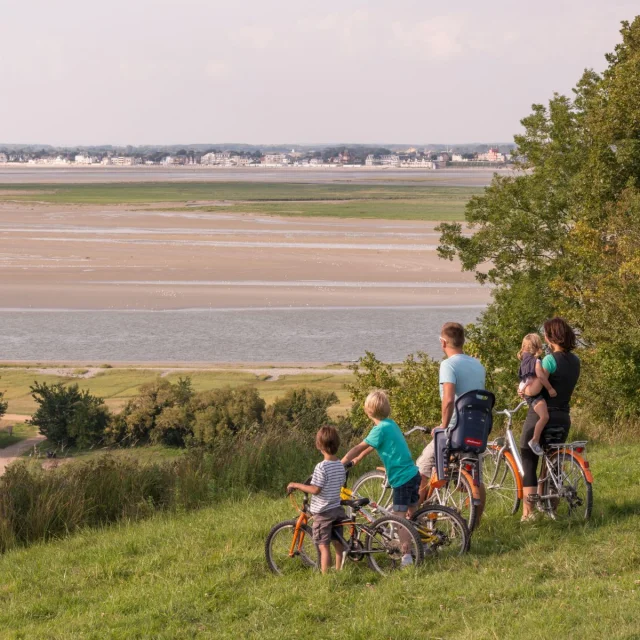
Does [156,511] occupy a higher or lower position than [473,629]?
lower

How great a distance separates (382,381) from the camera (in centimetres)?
2092

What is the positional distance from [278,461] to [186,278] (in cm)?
4040

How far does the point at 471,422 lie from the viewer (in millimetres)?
7891

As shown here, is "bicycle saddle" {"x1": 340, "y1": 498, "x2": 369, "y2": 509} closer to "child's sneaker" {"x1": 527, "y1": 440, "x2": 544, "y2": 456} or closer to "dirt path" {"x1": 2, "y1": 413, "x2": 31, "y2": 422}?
"child's sneaker" {"x1": 527, "y1": 440, "x2": 544, "y2": 456}

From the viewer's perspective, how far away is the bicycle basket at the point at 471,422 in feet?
25.7

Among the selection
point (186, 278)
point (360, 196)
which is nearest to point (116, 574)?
point (186, 278)

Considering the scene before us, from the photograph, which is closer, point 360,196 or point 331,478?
point 331,478

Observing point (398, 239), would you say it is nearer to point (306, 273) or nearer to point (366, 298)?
point (306, 273)

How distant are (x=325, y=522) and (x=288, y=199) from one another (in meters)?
114

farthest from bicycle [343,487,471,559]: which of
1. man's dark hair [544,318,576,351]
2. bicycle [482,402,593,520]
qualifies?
man's dark hair [544,318,576,351]

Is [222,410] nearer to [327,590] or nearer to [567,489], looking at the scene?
[567,489]

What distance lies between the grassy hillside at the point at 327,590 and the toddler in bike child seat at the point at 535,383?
0.83 m

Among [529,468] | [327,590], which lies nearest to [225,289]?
[529,468]

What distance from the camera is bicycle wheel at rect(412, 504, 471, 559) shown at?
7.66 meters
